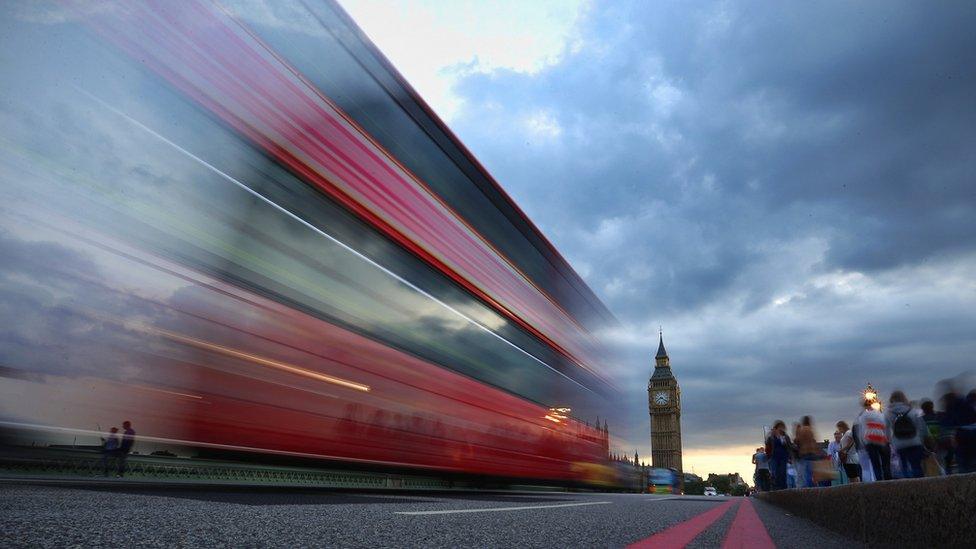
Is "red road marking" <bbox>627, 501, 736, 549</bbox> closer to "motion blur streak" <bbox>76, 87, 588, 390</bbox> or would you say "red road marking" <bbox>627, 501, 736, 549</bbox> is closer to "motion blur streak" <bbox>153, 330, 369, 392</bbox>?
"motion blur streak" <bbox>153, 330, 369, 392</bbox>

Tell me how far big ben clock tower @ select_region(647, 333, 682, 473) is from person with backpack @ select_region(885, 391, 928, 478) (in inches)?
3383

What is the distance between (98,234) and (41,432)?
3.96 feet

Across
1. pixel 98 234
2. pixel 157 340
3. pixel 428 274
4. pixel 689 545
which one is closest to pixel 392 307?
pixel 428 274

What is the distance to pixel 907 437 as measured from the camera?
20.4 feet

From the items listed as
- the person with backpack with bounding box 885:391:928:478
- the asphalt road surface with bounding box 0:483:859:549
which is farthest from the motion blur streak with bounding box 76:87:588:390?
the person with backpack with bounding box 885:391:928:478

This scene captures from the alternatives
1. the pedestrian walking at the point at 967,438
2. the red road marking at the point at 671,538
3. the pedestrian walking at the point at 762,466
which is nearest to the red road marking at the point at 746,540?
the red road marking at the point at 671,538

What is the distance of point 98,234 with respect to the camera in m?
3.64

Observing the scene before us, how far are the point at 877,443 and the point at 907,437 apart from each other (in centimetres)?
50

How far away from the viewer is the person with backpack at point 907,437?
6.19 meters

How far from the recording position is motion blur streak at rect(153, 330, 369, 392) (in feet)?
13.3

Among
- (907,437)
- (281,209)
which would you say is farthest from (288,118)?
(907,437)

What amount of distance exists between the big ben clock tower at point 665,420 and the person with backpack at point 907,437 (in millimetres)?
85918

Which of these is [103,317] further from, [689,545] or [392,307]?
[689,545]

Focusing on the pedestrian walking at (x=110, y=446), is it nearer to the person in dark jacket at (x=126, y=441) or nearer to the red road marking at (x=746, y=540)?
the person in dark jacket at (x=126, y=441)
